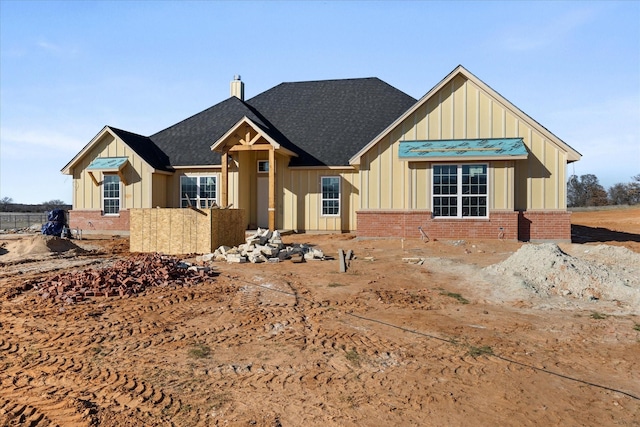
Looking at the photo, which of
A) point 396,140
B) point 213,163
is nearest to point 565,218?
point 396,140

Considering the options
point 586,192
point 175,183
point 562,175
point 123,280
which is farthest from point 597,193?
point 123,280

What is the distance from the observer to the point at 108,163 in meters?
21.7

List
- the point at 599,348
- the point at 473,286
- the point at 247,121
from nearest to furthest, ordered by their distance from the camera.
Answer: the point at 599,348 → the point at 473,286 → the point at 247,121

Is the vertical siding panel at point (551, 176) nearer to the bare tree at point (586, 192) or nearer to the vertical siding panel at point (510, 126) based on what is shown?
the vertical siding panel at point (510, 126)

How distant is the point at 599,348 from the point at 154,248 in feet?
44.0

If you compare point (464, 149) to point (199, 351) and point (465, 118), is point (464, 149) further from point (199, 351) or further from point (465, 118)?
point (199, 351)

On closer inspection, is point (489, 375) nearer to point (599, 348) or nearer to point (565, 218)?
point (599, 348)

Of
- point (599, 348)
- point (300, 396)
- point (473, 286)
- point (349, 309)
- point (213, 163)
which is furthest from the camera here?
point (213, 163)

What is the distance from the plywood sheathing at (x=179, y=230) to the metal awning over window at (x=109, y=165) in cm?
672

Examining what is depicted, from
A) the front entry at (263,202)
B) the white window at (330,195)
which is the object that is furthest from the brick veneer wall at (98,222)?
the white window at (330,195)

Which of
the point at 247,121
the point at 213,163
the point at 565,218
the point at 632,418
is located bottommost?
the point at 632,418

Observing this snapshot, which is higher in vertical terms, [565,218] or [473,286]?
[565,218]

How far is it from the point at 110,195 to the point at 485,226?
57.2 ft

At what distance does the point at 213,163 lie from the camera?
22.0 meters
